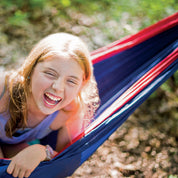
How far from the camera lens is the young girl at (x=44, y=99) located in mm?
1032

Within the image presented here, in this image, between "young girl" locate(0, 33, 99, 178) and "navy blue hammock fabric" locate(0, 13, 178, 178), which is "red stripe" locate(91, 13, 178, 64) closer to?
"navy blue hammock fabric" locate(0, 13, 178, 178)

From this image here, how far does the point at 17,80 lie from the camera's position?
1.19 metres

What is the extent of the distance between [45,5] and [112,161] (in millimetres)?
2050

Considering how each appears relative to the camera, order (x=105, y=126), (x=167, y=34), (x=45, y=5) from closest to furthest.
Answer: (x=105, y=126), (x=167, y=34), (x=45, y=5)

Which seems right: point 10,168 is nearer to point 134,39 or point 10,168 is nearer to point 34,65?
point 34,65

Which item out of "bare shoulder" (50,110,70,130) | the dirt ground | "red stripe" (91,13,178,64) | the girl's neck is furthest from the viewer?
the dirt ground

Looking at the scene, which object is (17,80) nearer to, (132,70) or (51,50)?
(51,50)

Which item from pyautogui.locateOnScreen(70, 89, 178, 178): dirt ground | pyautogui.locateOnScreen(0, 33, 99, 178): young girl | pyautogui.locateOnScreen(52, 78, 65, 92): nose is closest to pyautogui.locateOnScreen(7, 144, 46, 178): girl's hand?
pyautogui.locateOnScreen(0, 33, 99, 178): young girl

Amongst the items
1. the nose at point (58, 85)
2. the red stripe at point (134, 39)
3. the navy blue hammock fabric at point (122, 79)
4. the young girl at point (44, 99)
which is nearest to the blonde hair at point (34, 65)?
the young girl at point (44, 99)

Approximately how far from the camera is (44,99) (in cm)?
109

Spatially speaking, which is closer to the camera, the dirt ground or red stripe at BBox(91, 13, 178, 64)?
red stripe at BBox(91, 13, 178, 64)

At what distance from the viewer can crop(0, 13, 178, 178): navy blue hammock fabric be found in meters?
1.17

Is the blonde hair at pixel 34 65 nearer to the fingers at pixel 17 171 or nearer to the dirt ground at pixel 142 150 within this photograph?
the fingers at pixel 17 171

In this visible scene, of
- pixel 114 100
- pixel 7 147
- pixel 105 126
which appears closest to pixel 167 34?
pixel 114 100
